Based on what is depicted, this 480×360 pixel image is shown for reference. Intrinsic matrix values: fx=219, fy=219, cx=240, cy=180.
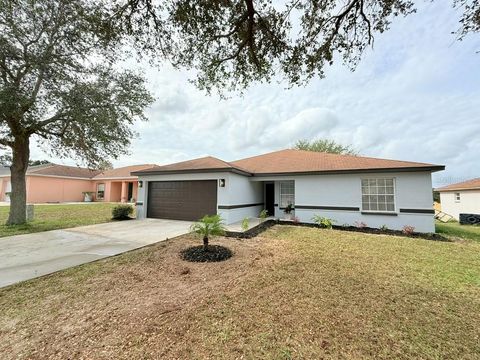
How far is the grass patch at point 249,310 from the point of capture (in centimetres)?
244

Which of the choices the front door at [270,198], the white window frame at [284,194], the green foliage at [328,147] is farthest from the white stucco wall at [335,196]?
the green foliage at [328,147]

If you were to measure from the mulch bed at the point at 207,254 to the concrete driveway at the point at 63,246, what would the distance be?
6.40 ft

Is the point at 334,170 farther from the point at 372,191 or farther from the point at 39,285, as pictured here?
the point at 39,285

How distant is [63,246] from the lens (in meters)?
6.66

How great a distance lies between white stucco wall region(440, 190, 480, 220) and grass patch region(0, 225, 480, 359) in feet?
57.3

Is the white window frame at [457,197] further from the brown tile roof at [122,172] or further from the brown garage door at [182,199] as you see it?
the brown tile roof at [122,172]

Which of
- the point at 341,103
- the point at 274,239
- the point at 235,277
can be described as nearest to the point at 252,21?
the point at 235,277

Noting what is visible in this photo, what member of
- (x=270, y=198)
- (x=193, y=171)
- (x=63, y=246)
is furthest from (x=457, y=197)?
(x=63, y=246)

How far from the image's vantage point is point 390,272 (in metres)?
4.72

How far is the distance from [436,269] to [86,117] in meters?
12.1

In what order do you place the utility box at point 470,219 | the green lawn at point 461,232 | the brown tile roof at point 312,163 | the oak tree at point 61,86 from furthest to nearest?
the utility box at point 470,219, the brown tile roof at point 312,163, the green lawn at point 461,232, the oak tree at point 61,86

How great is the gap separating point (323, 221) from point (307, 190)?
78.4 inches

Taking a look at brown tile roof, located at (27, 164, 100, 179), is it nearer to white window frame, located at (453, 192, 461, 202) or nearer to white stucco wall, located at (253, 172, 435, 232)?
white stucco wall, located at (253, 172, 435, 232)

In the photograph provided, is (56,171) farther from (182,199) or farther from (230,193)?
(230,193)
